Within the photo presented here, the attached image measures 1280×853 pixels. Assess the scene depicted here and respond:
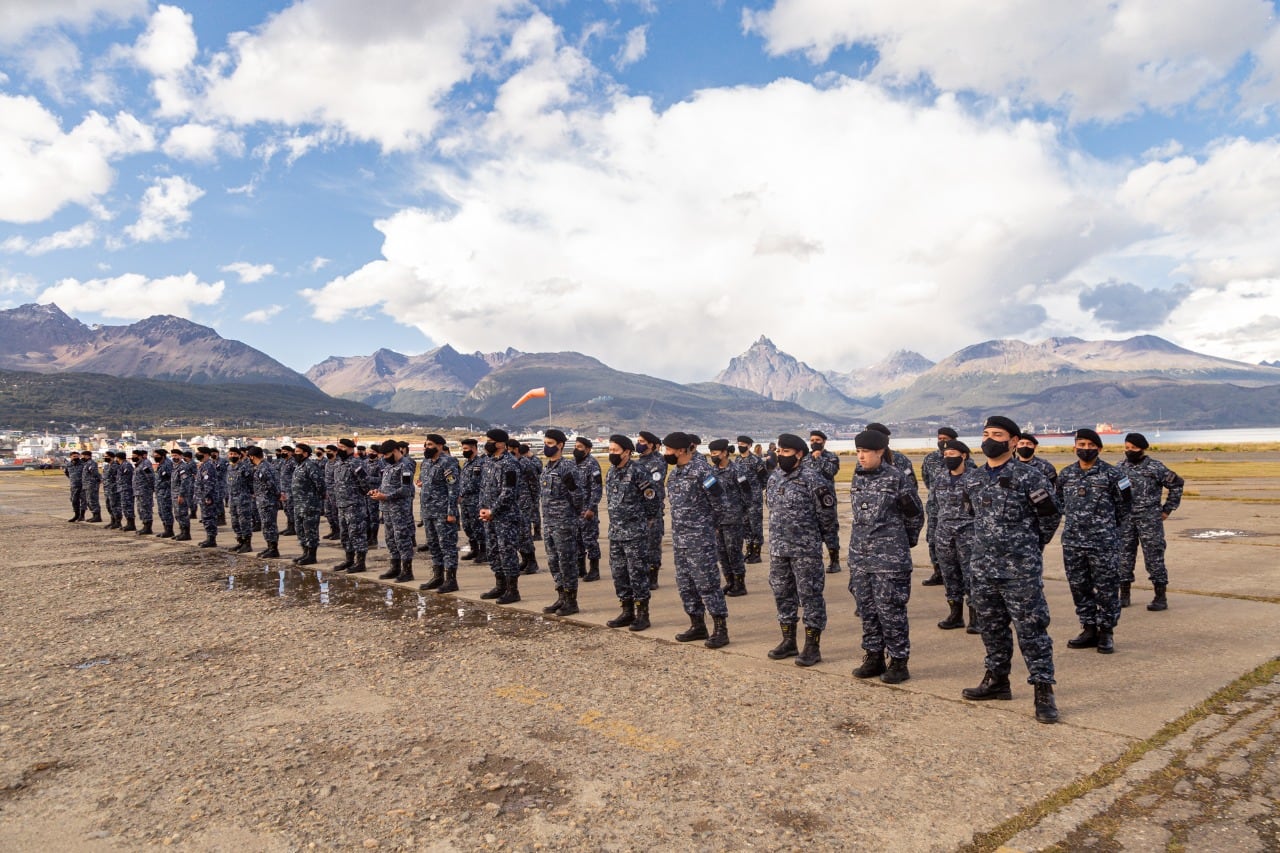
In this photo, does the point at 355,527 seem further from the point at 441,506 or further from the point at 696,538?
the point at 696,538

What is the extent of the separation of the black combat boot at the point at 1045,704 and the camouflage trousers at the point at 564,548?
540cm

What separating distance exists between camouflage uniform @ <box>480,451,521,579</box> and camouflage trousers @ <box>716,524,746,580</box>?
117 inches

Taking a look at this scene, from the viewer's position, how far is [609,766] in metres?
4.59

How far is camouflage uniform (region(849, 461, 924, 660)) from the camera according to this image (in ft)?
19.8

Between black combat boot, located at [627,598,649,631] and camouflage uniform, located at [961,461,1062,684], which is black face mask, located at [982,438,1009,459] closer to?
camouflage uniform, located at [961,461,1062,684]

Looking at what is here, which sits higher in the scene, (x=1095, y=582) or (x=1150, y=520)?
(x=1150, y=520)

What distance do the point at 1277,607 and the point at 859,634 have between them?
5.29 meters

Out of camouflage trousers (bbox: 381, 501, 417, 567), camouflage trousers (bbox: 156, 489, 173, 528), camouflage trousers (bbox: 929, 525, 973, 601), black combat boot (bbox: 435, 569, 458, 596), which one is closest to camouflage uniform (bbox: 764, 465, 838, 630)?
camouflage trousers (bbox: 929, 525, 973, 601)

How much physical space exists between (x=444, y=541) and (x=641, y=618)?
3.69 m

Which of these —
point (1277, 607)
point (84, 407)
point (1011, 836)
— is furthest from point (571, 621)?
point (84, 407)

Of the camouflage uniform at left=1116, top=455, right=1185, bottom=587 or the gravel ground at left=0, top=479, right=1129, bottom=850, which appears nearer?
the gravel ground at left=0, top=479, right=1129, bottom=850

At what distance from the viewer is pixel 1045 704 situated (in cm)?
525

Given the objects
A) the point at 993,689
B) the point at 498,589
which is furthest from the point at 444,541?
the point at 993,689

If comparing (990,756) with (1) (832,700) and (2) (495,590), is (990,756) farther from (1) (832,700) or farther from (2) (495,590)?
(2) (495,590)
